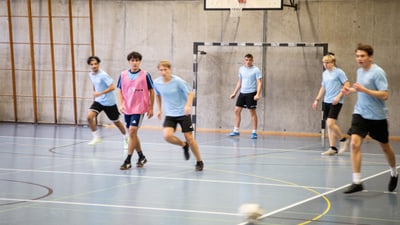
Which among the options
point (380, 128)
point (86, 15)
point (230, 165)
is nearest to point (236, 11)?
point (86, 15)

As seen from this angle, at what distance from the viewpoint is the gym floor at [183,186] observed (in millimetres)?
7426

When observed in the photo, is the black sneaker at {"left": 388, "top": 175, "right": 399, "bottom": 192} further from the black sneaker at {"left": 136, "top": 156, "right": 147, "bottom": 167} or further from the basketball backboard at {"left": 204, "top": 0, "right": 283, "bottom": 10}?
the basketball backboard at {"left": 204, "top": 0, "right": 283, "bottom": 10}

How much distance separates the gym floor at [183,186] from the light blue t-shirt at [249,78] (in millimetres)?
2867

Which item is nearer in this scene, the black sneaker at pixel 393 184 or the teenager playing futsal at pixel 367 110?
the teenager playing futsal at pixel 367 110

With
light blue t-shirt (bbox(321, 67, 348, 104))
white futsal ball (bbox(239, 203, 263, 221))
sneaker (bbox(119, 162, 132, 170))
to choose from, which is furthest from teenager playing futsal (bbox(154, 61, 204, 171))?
white futsal ball (bbox(239, 203, 263, 221))

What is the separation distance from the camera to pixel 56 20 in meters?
21.5

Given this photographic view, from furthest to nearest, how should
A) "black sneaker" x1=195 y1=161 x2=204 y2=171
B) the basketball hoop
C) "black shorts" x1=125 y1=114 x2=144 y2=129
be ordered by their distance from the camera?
1. the basketball hoop
2. "black shorts" x1=125 y1=114 x2=144 y2=129
3. "black sneaker" x1=195 y1=161 x2=204 y2=171

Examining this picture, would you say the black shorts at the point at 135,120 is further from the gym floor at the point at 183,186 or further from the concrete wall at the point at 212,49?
the concrete wall at the point at 212,49

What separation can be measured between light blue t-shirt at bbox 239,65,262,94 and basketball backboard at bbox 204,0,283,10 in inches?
62.7

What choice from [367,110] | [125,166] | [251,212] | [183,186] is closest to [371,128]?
[367,110]

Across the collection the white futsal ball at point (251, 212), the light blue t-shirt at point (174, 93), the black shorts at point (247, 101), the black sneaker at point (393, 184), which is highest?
the light blue t-shirt at point (174, 93)

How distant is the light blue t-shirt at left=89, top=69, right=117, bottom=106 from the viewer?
14266mm

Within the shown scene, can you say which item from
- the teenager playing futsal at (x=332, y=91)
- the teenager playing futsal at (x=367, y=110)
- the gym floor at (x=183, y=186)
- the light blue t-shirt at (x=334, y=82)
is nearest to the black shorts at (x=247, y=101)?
the gym floor at (x=183, y=186)

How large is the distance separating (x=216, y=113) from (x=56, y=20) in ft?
18.9
